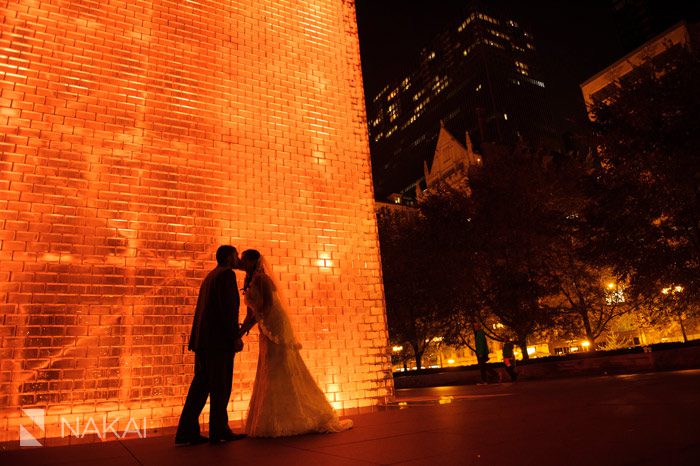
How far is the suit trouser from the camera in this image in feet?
13.0

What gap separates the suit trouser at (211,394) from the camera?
3.96 m

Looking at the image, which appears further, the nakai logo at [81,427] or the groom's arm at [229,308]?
the nakai logo at [81,427]

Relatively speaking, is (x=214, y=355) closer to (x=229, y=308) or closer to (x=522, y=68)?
(x=229, y=308)

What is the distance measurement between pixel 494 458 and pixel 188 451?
239 cm

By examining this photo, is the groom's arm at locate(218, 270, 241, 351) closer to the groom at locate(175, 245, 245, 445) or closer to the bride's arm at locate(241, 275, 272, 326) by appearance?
the groom at locate(175, 245, 245, 445)

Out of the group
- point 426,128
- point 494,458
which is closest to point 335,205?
point 494,458

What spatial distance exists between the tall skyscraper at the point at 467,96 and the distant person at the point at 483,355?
69626 millimetres

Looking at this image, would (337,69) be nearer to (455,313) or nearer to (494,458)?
(494,458)

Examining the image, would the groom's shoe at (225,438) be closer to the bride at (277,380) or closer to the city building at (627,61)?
the bride at (277,380)

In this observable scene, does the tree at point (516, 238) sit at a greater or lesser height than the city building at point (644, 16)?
lesser

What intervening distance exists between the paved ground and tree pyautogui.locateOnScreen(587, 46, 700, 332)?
10274 mm

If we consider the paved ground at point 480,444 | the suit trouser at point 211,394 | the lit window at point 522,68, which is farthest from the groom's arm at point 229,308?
the lit window at point 522,68

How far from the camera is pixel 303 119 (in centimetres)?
737

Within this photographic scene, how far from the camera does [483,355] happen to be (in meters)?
13.8
